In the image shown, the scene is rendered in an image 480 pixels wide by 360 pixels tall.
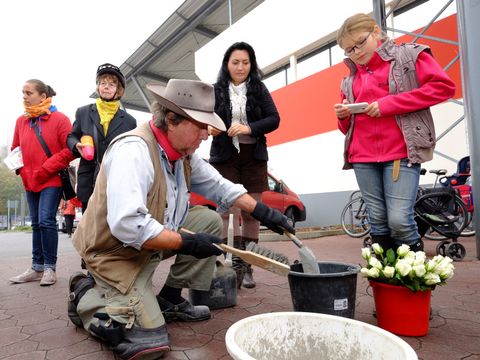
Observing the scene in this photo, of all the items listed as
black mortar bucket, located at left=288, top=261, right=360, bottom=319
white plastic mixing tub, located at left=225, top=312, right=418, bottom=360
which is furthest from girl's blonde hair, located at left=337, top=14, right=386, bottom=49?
white plastic mixing tub, located at left=225, top=312, right=418, bottom=360

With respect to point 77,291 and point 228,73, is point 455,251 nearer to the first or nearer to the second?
point 228,73

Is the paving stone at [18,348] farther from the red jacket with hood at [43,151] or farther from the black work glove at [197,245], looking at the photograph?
the red jacket with hood at [43,151]

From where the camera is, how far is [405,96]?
2203 millimetres

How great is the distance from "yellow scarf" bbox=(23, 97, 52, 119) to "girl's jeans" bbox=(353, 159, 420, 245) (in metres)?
2.90

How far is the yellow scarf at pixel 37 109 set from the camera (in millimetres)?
3643

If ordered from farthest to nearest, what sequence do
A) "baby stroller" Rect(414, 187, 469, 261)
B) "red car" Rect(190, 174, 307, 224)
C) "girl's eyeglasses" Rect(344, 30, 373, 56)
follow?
"red car" Rect(190, 174, 307, 224) < "baby stroller" Rect(414, 187, 469, 261) < "girl's eyeglasses" Rect(344, 30, 373, 56)

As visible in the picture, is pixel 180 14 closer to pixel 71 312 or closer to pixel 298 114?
pixel 298 114

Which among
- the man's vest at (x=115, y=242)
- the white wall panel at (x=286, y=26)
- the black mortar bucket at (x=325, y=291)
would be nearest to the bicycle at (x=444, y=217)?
the black mortar bucket at (x=325, y=291)

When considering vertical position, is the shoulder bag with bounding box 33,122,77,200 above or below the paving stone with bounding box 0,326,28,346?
above

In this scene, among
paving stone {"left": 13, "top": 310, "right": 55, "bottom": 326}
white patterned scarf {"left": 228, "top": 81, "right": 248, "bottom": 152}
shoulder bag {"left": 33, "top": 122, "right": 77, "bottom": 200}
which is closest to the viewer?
paving stone {"left": 13, "top": 310, "right": 55, "bottom": 326}

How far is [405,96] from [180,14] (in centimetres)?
1247

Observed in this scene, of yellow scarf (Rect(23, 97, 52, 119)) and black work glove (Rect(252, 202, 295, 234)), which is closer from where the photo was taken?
black work glove (Rect(252, 202, 295, 234))

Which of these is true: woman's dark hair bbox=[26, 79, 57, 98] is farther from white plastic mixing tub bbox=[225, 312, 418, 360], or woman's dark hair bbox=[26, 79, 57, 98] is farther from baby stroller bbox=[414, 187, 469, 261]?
baby stroller bbox=[414, 187, 469, 261]

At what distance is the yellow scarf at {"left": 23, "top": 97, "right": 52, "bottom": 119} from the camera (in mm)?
3643
